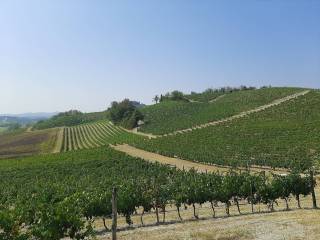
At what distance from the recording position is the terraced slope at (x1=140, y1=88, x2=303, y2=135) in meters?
133

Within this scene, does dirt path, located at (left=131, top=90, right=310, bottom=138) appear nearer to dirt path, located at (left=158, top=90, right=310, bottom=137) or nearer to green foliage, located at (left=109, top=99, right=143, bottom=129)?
dirt path, located at (left=158, top=90, right=310, bottom=137)

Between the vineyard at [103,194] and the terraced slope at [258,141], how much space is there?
1348 centimetres

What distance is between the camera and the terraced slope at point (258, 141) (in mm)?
75688

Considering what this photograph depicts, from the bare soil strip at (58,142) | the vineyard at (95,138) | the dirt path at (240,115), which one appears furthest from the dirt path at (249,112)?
the bare soil strip at (58,142)

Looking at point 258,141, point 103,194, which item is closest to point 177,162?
point 258,141

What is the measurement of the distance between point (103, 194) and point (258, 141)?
5920 cm

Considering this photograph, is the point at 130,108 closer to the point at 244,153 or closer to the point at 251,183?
the point at 244,153

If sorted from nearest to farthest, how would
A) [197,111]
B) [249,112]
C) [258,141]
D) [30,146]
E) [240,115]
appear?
[258,141] < [30,146] < [240,115] < [249,112] < [197,111]

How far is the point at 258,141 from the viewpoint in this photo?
90062mm

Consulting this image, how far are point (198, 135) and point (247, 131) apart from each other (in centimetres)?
1097

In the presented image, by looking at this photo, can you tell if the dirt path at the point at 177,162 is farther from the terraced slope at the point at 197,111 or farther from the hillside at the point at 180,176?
the terraced slope at the point at 197,111

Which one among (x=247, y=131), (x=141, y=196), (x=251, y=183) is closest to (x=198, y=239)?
(x=141, y=196)

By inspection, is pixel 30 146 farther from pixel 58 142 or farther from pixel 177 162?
pixel 177 162

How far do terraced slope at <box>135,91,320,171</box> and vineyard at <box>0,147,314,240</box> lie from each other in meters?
13.5
